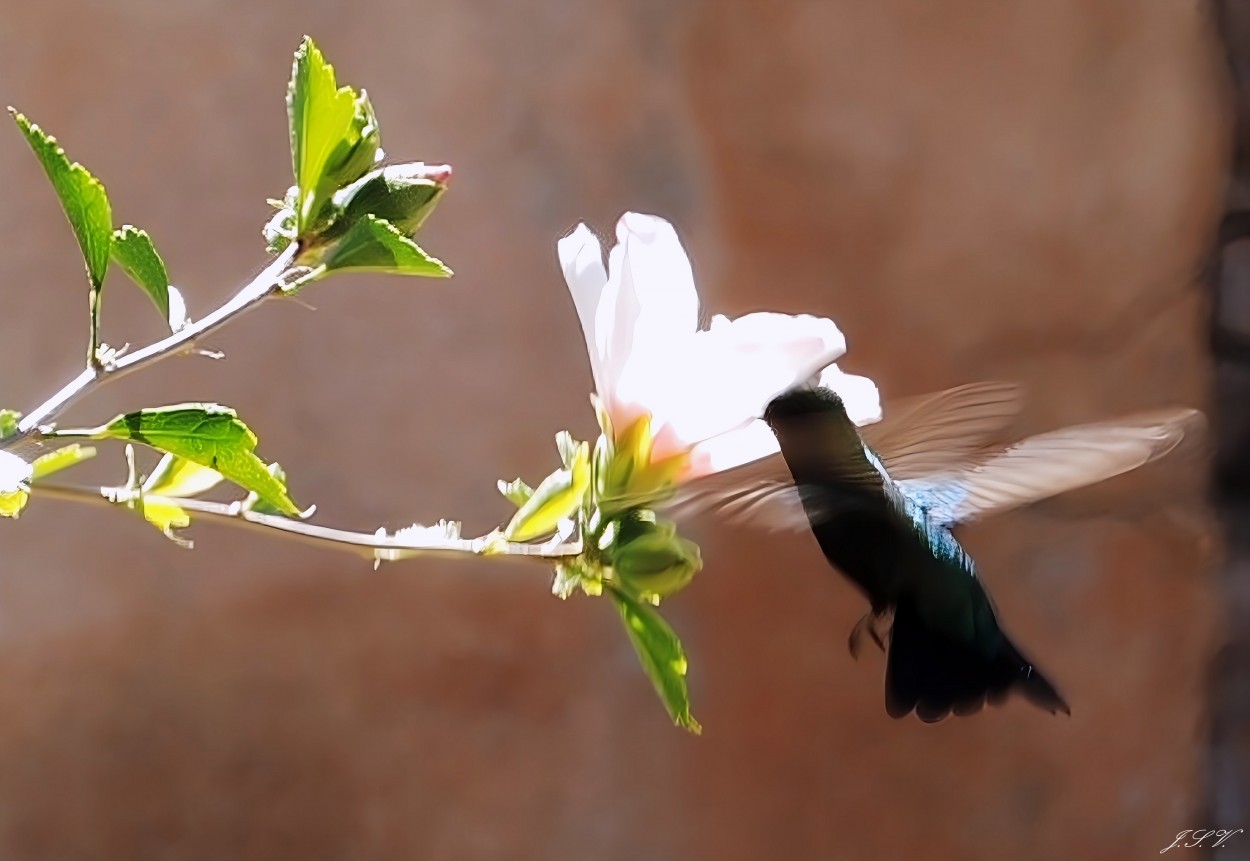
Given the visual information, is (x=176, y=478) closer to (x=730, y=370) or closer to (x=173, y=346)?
(x=173, y=346)

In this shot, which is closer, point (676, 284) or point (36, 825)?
point (676, 284)

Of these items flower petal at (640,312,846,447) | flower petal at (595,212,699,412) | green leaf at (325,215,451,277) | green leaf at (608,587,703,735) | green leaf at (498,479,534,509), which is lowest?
green leaf at (608,587,703,735)

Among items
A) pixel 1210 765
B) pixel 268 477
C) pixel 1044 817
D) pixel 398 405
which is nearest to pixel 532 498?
pixel 268 477

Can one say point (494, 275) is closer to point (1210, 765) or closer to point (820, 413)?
point (820, 413)
